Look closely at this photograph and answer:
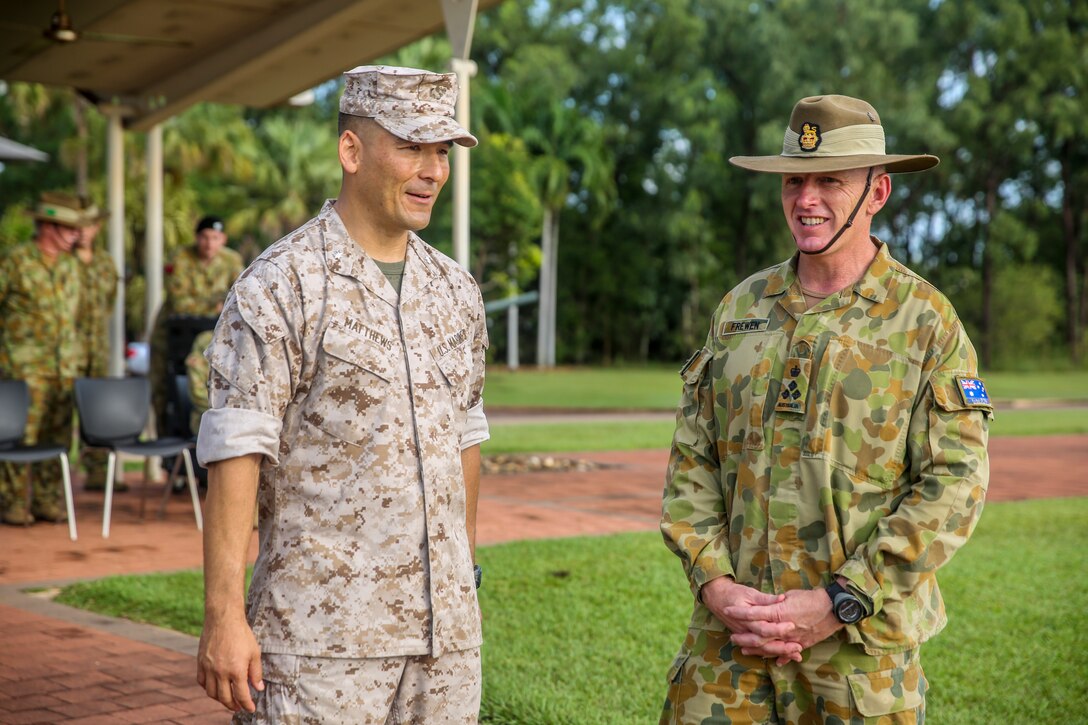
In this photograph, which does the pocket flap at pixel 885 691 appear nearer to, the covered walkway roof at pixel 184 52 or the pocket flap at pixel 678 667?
the pocket flap at pixel 678 667

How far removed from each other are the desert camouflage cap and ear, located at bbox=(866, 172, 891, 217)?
0.96 meters

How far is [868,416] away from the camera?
2.67 meters

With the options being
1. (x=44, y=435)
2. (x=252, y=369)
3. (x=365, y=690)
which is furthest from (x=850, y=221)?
(x=44, y=435)

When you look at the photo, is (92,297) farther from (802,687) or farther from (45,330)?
(802,687)

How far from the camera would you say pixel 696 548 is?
111 inches

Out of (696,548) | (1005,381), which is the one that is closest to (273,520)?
(696,548)

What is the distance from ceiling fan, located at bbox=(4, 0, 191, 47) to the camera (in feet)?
28.5

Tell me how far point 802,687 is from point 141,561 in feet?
19.3

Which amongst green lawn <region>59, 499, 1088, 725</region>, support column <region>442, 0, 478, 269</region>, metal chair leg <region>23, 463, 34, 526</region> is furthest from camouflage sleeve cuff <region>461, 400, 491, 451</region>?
metal chair leg <region>23, 463, 34, 526</region>

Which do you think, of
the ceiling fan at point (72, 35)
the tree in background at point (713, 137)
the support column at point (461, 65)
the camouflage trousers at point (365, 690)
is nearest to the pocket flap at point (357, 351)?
the camouflage trousers at point (365, 690)

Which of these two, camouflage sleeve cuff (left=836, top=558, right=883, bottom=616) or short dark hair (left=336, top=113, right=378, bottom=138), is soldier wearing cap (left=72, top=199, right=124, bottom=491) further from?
camouflage sleeve cuff (left=836, top=558, right=883, bottom=616)

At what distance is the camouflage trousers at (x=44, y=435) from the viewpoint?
29.9 ft

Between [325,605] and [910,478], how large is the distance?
1250mm

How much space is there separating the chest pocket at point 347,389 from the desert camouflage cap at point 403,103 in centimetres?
43
